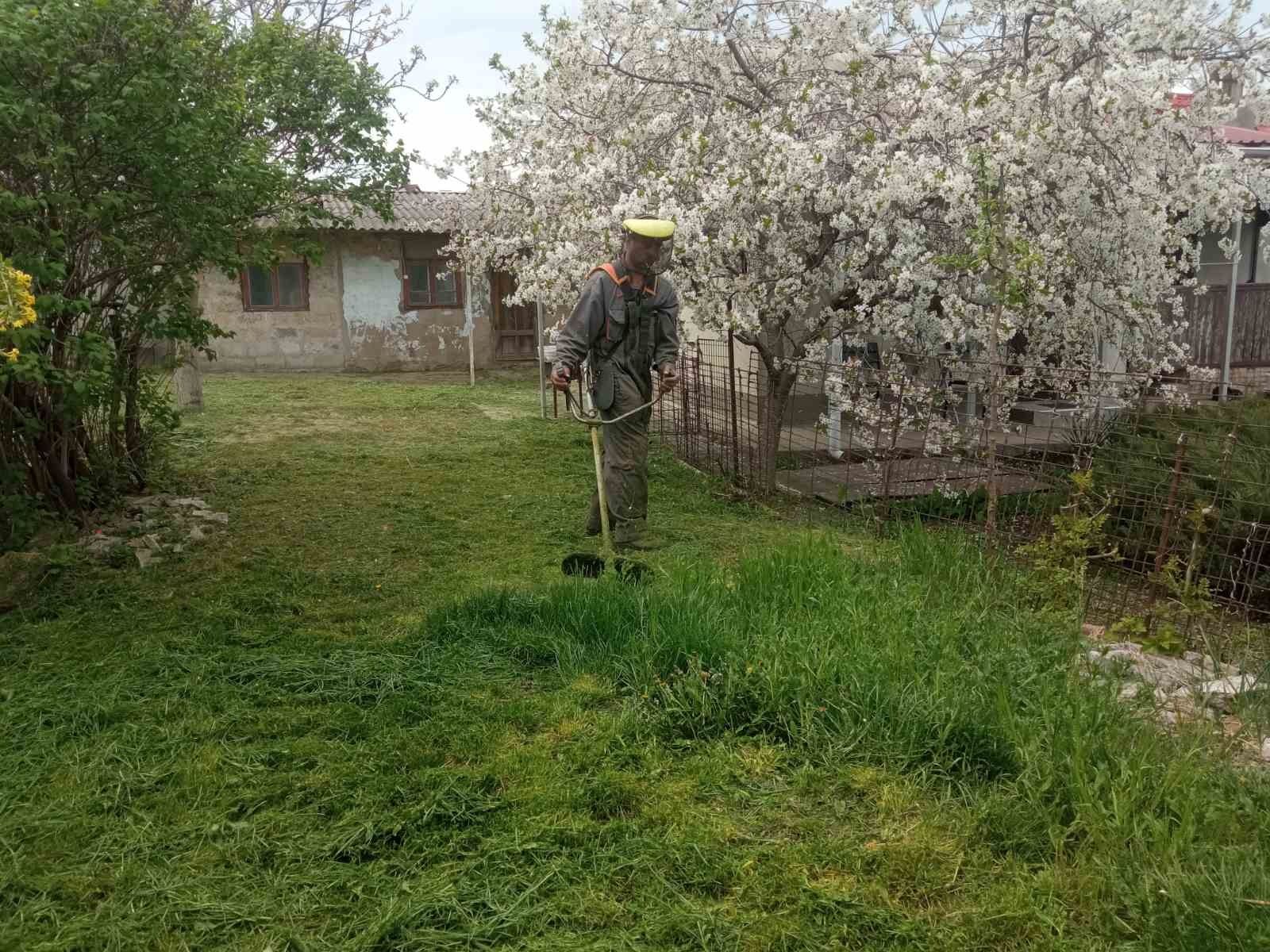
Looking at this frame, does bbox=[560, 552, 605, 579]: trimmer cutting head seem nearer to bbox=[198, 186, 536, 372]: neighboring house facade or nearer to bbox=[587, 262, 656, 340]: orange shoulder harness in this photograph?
bbox=[587, 262, 656, 340]: orange shoulder harness

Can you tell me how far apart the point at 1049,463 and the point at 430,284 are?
52.7ft

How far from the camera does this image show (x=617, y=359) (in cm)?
646

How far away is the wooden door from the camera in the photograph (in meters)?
21.3

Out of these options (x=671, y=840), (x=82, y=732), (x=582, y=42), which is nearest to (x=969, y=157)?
(x=582, y=42)

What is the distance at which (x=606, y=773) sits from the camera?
3436 millimetres

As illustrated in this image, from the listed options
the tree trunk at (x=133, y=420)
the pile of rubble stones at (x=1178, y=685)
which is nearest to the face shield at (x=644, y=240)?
the pile of rubble stones at (x=1178, y=685)

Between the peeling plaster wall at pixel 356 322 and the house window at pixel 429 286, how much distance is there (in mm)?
107

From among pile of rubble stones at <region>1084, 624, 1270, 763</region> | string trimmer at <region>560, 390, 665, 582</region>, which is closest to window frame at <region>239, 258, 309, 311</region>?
string trimmer at <region>560, 390, 665, 582</region>

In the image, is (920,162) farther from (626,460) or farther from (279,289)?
(279,289)

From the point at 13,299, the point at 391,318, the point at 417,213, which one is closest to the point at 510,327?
the point at 391,318

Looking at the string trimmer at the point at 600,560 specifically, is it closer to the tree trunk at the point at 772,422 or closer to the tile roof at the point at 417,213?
the tree trunk at the point at 772,422

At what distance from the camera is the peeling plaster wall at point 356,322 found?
65.2 ft

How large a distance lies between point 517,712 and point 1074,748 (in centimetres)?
188

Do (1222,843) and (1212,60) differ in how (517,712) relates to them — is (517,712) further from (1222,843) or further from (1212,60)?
(1212,60)
